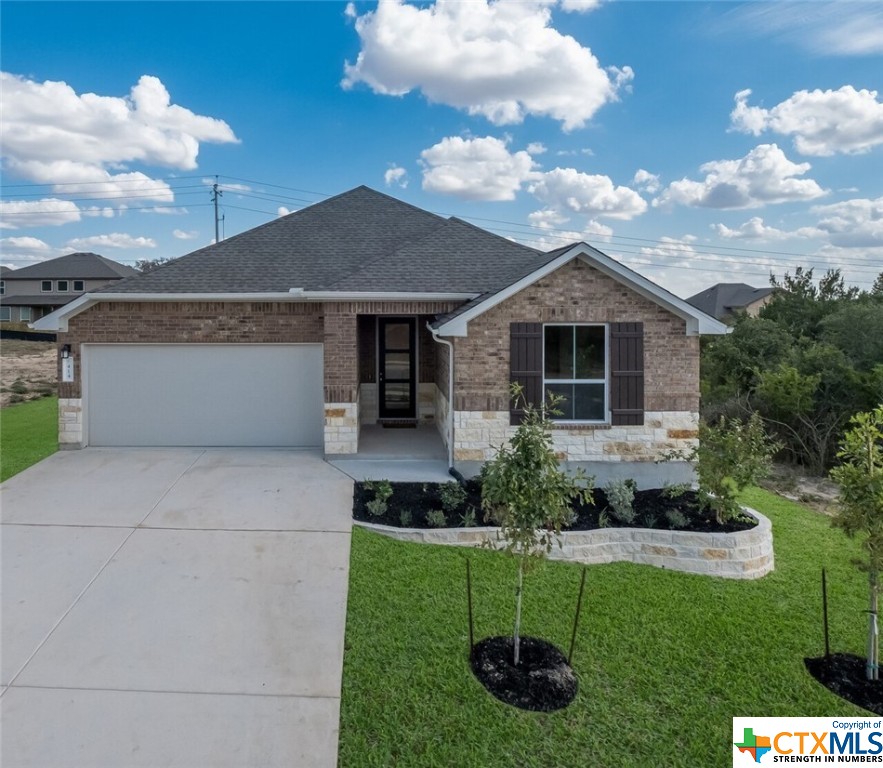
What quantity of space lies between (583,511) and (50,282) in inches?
2124

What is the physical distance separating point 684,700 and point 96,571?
18.5 feet

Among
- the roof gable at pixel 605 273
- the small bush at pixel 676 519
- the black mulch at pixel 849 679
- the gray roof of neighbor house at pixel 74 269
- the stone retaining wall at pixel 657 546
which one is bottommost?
the black mulch at pixel 849 679

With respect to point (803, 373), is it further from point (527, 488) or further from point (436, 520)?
point (527, 488)

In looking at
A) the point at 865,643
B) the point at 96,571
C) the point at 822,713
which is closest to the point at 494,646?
the point at 822,713

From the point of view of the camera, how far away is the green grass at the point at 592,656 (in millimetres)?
3619

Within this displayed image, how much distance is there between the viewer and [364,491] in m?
7.88

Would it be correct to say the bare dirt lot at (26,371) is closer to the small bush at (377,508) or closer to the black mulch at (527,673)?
the small bush at (377,508)

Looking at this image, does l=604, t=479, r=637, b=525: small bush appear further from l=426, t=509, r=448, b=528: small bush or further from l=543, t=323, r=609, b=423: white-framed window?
l=426, t=509, r=448, b=528: small bush

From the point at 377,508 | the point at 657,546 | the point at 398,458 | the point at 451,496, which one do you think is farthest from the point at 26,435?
the point at 657,546

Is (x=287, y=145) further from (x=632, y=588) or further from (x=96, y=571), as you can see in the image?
(x=632, y=588)

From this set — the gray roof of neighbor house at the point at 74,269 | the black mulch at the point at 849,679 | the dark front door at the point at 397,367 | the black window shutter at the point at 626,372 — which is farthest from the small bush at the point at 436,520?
Answer: the gray roof of neighbor house at the point at 74,269

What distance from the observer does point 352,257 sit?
11422 millimetres

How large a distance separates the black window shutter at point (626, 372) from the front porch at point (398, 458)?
9.82 ft

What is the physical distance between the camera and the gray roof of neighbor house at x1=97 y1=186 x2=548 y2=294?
973cm
